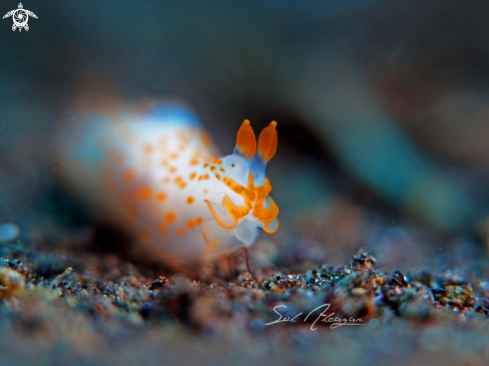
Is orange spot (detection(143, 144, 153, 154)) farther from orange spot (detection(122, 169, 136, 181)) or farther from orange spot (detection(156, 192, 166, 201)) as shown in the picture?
orange spot (detection(156, 192, 166, 201))

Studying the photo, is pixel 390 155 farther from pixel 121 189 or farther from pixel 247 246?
pixel 121 189

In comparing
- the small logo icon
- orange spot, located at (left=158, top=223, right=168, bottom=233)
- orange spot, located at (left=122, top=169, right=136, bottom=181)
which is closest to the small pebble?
orange spot, located at (left=122, top=169, right=136, bottom=181)

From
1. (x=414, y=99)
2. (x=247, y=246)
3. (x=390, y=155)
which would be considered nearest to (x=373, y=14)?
(x=414, y=99)
